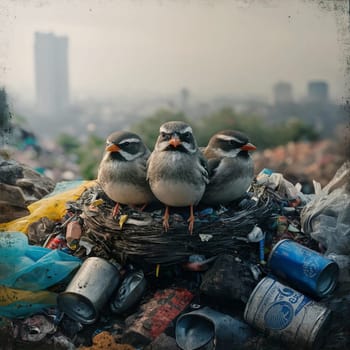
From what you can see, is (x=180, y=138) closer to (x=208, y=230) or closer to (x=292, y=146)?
(x=208, y=230)

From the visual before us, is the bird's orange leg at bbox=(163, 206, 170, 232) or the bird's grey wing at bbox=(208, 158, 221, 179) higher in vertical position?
the bird's grey wing at bbox=(208, 158, 221, 179)

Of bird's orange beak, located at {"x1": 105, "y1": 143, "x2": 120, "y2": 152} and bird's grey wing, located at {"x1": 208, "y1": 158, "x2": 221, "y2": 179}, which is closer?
bird's orange beak, located at {"x1": 105, "y1": 143, "x2": 120, "y2": 152}

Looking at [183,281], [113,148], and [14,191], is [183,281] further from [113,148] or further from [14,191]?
[14,191]

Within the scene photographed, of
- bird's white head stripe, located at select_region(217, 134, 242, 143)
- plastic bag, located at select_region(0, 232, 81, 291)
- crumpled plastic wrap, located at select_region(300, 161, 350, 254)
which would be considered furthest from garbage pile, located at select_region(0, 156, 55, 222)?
crumpled plastic wrap, located at select_region(300, 161, 350, 254)

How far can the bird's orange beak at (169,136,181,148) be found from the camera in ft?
6.74

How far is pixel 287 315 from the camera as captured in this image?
6.40 ft

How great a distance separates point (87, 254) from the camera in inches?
91.9

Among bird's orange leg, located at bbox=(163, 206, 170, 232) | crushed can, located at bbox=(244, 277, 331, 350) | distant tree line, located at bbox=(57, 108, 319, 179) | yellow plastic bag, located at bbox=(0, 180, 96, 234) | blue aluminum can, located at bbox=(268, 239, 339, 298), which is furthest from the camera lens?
distant tree line, located at bbox=(57, 108, 319, 179)

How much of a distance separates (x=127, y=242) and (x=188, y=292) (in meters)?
0.32

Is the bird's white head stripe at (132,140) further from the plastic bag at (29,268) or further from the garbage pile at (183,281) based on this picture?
the plastic bag at (29,268)

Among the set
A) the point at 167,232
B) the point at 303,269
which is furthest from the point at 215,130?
the point at 303,269

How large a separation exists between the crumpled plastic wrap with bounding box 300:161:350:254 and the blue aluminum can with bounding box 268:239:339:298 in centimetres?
19

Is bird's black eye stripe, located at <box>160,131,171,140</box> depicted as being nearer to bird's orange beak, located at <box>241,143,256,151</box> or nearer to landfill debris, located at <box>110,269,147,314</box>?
bird's orange beak, located at <box>241,143,256,151</box>

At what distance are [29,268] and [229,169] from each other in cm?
93
